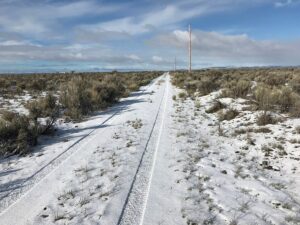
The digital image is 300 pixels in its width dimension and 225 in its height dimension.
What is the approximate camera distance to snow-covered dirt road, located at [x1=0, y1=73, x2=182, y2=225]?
191 inches

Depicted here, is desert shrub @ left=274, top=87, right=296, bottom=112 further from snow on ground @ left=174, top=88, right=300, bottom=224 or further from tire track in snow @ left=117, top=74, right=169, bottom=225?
tire track in snow @ left=117, top=74, right=169, bottom=225

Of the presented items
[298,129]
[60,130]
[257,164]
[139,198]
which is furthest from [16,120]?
[298,129]

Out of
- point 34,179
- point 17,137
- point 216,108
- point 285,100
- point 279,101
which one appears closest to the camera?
point 34,179

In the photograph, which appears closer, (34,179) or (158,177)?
(158,177)

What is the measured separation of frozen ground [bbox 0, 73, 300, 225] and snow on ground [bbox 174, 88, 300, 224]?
2cm

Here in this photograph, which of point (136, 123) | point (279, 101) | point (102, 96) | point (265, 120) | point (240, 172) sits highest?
point (279, 101)

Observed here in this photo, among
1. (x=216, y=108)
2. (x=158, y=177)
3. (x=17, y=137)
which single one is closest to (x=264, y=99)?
(x=216, y=108)

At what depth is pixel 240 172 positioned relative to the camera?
6.67 metres

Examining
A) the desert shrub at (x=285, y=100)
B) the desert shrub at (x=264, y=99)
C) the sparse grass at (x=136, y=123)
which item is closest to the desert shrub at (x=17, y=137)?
the sparse grass at (x=136, y=123)

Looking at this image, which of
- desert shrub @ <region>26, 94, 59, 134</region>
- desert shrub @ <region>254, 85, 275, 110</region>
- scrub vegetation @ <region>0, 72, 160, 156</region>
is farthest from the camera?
desert shrub @ <region>254, 85, 275, 110</region>

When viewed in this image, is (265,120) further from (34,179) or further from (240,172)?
(34,179)

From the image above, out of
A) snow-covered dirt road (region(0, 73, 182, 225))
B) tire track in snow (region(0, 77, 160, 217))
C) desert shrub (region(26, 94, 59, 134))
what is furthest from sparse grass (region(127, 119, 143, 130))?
desert shrub (region(26, 94, 59, 134))

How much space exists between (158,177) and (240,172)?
75.4 inches

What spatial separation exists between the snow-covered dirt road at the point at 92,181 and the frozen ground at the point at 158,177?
0.02 meters
